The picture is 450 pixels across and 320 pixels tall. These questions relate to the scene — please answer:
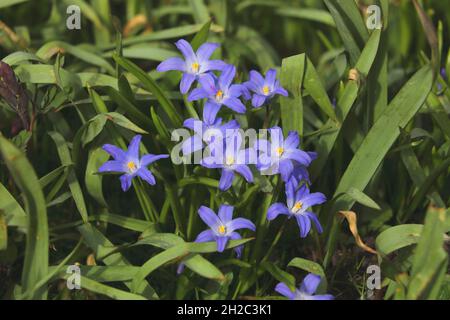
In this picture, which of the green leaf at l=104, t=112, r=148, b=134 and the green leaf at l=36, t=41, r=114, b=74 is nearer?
the green leaf at l=104, t=112, r=148, b=134

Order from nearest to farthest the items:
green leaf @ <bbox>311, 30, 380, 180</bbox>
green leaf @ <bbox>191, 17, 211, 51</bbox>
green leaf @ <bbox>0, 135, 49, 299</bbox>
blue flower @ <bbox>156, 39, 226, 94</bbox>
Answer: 1. green leaf @ <bbox>0, 135, 49, 299</bbox>
2. blue flower @ <bbox>156, 39, 226, 94</bbox>
3. green leaf @ <bbox>311, 30, 380, 180</bbox>
4. green leaf @ <bbox>191, 17, 211, 51</bbox>

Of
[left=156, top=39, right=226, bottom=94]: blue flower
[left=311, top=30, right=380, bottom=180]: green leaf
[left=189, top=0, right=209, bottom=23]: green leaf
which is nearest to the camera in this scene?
[left=156, top=39, right=226, bottom=94]: blue flower

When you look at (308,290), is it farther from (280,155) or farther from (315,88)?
(315,88)

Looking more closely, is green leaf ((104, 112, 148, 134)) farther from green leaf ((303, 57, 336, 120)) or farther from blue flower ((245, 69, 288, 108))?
green leaf ((303, 57, 336, 120))

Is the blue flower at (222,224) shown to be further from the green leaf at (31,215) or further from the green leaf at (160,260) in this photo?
the green leaf at (31,215)

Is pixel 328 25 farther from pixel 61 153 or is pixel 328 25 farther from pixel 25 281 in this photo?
pixel 25 281

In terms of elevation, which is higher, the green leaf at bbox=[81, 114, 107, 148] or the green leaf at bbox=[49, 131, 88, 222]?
the green leaf at bbox=[81, 114, 107, 148]

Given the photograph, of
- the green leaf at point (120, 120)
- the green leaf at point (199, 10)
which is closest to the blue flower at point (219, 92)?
the green leaf at point (120, 120)

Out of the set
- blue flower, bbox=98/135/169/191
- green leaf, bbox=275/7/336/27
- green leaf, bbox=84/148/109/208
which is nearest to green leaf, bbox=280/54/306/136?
blue flower, bbox=98/135/169/191
